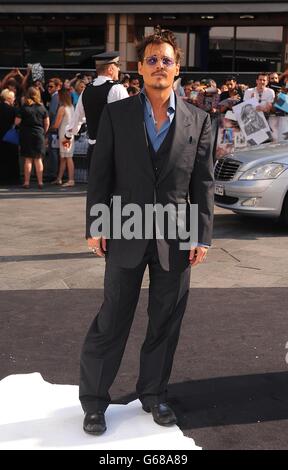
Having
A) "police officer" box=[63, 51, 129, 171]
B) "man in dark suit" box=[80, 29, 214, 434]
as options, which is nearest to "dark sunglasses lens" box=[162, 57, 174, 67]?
"man in dark suit" box=[80, 29, 214, 434]

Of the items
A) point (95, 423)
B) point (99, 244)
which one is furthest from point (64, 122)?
point (95, 423)

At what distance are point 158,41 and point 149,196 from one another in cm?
76

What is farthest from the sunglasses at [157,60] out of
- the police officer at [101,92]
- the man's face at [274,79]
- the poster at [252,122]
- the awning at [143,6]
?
the awning at [143,6]

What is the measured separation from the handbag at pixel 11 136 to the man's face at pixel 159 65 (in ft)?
31.2

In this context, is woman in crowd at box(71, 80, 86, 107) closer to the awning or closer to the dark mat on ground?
the awning

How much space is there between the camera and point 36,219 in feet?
32.1

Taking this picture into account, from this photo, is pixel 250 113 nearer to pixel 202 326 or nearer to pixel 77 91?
pixel 77 91

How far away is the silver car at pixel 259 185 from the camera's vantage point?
879 cm

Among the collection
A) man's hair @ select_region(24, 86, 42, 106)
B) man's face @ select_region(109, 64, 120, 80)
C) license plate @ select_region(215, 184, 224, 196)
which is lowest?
license plate @ select_region(215, 184, 224, 196)

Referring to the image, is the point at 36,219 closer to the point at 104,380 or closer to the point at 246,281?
the point at 246,281

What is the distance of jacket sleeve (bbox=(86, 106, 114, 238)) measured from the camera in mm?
3553

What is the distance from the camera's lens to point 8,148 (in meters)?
12.9

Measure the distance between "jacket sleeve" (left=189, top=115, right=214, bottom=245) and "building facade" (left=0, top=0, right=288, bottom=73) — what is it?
18.3 m

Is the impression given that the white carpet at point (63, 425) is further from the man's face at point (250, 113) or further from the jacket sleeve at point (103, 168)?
the man's face at point (250, 113)
